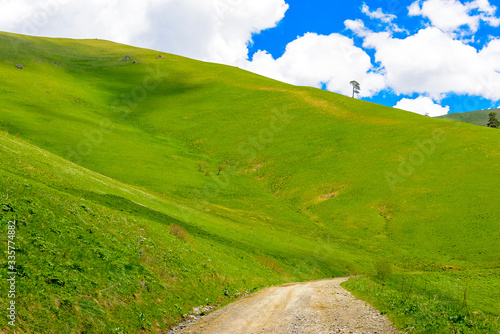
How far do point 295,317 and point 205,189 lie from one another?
61293 millimetres

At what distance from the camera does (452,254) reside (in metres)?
57.3

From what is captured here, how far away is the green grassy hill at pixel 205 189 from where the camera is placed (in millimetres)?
17078

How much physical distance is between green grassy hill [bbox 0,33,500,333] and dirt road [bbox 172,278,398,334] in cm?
173

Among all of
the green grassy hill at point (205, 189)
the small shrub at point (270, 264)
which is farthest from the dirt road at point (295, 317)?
the small shrub at point (270, 264)

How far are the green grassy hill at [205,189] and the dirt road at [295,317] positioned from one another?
1731 millimetres

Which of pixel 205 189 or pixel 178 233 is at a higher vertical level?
pixel 205 189

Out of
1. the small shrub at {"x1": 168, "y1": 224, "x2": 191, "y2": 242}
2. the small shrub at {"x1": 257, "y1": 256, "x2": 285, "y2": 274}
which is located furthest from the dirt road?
the small shrub at {"x1": 257, "y1": 256, "x2": 285, "y2": 274}

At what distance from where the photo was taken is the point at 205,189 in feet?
254

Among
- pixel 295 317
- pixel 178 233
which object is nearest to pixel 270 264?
pixel 178 233

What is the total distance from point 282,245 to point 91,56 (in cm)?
19343

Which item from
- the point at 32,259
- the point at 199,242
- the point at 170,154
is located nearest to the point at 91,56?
the point at 170,154

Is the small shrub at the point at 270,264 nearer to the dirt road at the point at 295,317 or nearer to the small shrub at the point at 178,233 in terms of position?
the small shrub at the point at 178,233

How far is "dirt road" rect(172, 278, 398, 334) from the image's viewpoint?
15.3 meters

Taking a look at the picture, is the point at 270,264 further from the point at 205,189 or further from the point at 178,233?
the point at 205,189
